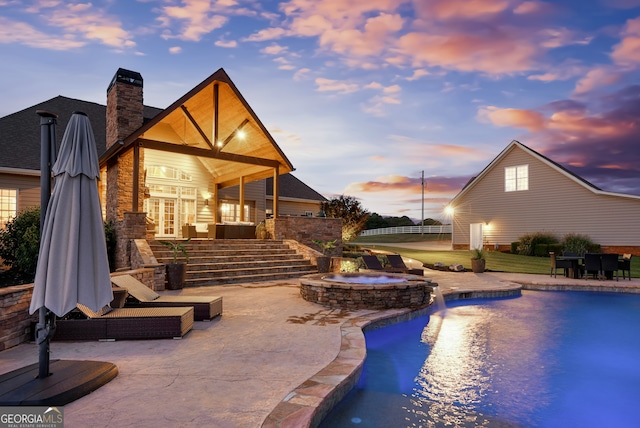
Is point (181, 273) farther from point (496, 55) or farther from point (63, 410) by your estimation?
point (496, 55)

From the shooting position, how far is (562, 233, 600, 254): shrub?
21094 mm

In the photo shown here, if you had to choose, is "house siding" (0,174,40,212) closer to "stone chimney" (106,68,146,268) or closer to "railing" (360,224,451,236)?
"stone chimney" (106,68,146,268)

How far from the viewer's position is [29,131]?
1586 cm

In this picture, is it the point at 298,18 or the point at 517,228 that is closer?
the point at 298,18

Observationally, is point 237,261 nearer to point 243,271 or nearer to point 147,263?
point 243,271

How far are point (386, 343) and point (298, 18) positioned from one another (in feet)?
35.6

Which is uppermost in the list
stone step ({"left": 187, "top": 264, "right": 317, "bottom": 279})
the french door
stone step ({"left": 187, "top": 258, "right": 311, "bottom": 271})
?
the french door

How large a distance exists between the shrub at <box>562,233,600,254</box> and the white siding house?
0.46 m

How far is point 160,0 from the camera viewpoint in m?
11.9

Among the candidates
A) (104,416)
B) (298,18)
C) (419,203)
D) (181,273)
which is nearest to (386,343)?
(104,416)

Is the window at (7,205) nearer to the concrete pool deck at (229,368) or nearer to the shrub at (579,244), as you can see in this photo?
the concrete pool deck at (229,368)

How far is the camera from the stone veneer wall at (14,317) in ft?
15.5

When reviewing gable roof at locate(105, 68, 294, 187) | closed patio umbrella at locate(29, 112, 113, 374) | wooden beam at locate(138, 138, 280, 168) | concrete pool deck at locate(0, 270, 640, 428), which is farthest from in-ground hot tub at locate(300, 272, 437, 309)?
gable roof at locate(105, 68, 294, 187)

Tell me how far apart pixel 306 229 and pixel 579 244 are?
1643 cm
